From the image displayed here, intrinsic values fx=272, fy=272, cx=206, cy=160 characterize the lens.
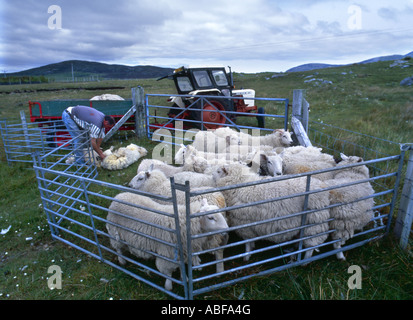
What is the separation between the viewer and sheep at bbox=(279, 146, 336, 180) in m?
4.24

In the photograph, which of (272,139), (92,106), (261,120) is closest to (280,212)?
(272,139)

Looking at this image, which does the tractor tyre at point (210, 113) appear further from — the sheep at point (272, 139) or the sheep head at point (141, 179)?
the sheep head at point (141, 179)

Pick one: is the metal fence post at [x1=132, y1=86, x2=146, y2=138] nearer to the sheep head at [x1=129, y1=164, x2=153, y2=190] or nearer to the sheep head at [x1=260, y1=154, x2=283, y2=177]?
the sheep head at [x1=129, y1=164, x2=153, y2=190]

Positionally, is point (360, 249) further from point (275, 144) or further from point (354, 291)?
point (275, 144)

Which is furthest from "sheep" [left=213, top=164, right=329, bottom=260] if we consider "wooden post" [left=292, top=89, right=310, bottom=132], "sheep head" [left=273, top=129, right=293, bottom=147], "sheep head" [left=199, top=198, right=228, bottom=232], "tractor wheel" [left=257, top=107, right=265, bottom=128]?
Result: "tractor wheel" [left=257, top=107, right=265, bottom=128]

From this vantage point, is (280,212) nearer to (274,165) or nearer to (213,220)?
(213,220)

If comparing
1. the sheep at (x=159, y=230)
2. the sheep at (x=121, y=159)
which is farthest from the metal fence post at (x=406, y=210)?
the sheep at (x=121, y=159)

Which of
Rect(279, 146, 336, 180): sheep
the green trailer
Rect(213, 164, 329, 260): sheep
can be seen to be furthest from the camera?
the green trailer

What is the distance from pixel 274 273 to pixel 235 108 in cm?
852

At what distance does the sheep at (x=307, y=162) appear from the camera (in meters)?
4.24

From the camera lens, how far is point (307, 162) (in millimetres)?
4648

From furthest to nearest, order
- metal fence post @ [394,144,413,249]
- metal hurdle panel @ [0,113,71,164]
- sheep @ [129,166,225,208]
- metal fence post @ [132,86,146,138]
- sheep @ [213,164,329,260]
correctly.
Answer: metal fence post @ [132,86,146,138]
metal hurdle panel @ [0,113,71,164]
sheep @ [129,166,225,208]
metal fence post @ [394,144,413,249]
sheep @ [213,164,329,260]

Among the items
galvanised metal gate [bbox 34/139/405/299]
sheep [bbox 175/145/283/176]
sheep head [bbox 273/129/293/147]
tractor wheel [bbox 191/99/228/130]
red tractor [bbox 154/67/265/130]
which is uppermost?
red tractor [bbox 154/67/265/130]
